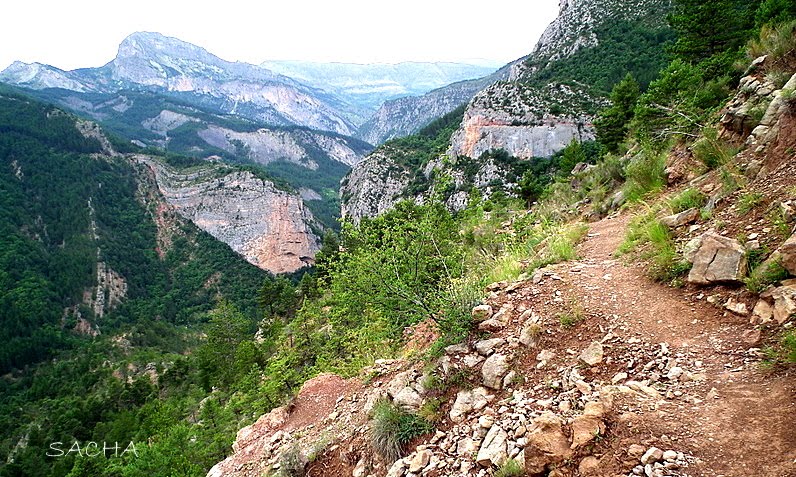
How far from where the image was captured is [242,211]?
395ft

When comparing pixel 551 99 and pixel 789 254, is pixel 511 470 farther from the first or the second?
pixel 551 99

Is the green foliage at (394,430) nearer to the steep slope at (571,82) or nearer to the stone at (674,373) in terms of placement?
the stone at (674,373)

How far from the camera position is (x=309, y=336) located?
15773mm

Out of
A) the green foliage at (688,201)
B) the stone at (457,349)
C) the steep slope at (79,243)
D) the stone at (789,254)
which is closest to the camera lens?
the stone at (789,254)

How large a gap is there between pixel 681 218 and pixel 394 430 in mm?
4525

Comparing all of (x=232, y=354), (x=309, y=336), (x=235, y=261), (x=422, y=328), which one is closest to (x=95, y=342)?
(x=235, y=261)

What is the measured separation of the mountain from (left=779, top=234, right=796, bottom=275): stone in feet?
163

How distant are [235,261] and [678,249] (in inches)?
4530

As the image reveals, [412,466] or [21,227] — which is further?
[21,227]

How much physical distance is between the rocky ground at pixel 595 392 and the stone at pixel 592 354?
0.01 m

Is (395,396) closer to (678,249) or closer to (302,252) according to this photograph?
(678,249)

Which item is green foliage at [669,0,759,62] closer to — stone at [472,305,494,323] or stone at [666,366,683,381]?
stone at [472,305,494,323]

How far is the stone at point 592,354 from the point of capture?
375 centimetres

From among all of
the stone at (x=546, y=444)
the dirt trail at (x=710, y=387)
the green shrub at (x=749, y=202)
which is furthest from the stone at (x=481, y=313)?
the green shrub at (x=749, y=202)
